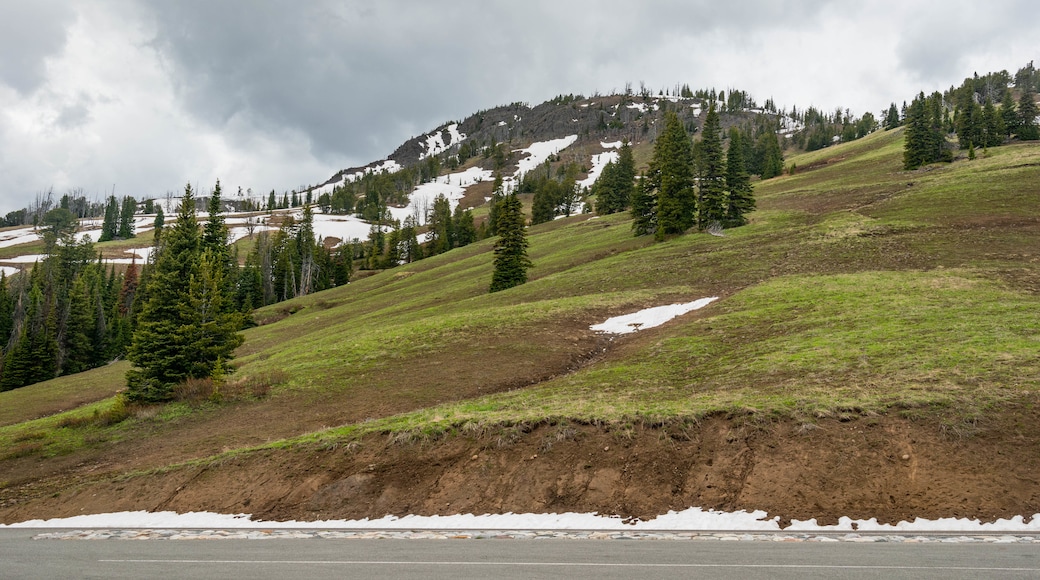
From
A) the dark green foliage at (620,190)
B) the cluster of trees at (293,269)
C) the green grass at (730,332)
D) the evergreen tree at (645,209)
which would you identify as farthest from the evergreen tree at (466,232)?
the evergreen tree at (645,209)

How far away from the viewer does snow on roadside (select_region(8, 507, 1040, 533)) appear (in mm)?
10453

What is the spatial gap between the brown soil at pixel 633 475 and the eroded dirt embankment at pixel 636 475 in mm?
34

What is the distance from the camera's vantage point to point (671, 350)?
2447 centimetres

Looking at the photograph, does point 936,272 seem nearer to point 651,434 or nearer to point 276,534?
point 651,434

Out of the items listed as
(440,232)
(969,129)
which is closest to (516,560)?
(969,129)

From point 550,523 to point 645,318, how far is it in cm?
2170

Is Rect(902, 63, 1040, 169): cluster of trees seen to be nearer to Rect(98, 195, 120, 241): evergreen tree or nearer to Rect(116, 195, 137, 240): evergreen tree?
Rect(116, 195, 137, 240): evergreen tree

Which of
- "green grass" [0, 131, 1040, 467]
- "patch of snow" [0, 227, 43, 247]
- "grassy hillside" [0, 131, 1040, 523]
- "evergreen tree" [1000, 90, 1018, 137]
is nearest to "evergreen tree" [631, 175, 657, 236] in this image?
"green grass" [0, 131, 1040, 467]

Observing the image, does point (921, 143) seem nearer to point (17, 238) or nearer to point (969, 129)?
point (969, 129)

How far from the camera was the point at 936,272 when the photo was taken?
32.5 metres

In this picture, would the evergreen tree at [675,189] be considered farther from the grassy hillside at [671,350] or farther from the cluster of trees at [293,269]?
the cluster of trees at [293,269]

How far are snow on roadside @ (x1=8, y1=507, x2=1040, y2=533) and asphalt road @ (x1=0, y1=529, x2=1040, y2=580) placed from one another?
3.50 feet

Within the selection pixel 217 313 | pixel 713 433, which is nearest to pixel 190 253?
pixel 217 313

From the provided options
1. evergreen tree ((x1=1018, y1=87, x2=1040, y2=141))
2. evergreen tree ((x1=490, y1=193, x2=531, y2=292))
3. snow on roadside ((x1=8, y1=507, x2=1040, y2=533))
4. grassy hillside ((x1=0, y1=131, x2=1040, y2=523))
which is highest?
evergreen tree ((x1=1018, y1=87, x2=1040, y2=141))
